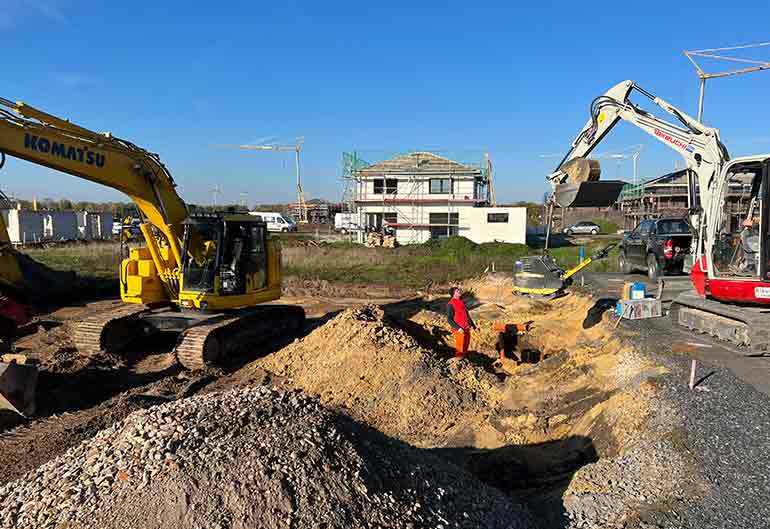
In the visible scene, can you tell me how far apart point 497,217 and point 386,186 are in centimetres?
812

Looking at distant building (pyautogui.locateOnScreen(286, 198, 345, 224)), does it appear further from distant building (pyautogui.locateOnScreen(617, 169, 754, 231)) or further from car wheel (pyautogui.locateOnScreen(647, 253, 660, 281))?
car wheel (pyautogui.locateOnScreen(647, 253, 660, 281))

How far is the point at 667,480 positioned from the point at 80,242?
123 feet

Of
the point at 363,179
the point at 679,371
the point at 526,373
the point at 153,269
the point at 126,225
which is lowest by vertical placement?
the point at 526,373

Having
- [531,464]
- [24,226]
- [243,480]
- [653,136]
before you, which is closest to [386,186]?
[24,226]

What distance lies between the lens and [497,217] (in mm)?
35188

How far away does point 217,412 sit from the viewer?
4605 mm

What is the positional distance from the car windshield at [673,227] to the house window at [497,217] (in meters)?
A: 17.5

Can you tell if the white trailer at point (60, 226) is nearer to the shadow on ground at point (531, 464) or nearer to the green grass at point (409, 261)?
the green grass at point (409, 261)

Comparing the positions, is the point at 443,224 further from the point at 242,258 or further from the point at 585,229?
the point at 242,258

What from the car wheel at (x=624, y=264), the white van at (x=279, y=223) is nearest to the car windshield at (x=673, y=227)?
the car wheel at (x=624, y=264)

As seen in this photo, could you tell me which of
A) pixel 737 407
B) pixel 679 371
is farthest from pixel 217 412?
pixel 679 371

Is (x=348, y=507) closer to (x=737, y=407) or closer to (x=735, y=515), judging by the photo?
(x=735, y=515)

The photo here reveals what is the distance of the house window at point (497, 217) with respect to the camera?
1379 inches

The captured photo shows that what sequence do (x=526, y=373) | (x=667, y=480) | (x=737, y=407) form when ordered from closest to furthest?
(x=667, y=480), (x=737, y=407), (x=526, y=373)
